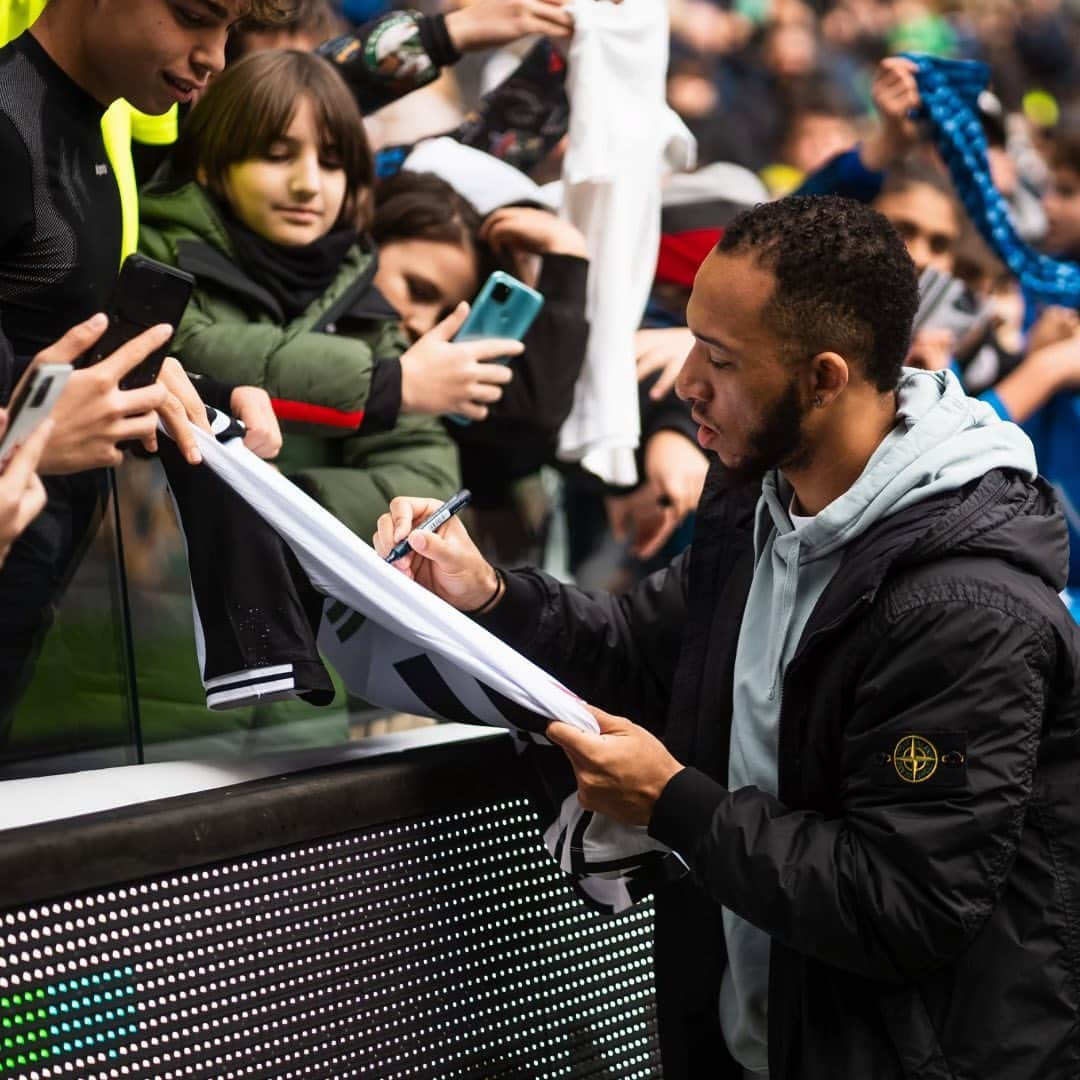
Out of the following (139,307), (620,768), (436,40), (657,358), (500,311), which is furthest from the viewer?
(657,358)

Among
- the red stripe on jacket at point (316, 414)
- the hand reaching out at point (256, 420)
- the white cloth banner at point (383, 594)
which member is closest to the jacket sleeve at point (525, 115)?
the red stripe on jacket at point (316, 414)

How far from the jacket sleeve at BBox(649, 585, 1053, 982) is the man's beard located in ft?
0.89

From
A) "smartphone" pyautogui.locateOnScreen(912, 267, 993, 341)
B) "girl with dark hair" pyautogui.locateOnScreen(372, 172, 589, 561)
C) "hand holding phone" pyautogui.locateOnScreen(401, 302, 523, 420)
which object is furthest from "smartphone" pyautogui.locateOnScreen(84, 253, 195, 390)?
"smartphone" pyautogui.locateOnScreen(912, 267, 993, 341)

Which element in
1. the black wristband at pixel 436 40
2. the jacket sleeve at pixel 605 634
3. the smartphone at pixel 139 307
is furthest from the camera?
the black wristband at pixel 436 40

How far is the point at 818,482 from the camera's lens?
1.95m

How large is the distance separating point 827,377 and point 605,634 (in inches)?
21.5

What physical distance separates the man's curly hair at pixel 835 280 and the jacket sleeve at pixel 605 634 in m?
0.45

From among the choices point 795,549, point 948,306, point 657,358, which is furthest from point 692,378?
point 948,306

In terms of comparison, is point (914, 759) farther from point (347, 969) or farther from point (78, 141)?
point (78, 141)

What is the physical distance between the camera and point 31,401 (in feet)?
4.84

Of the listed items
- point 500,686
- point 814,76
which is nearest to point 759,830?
point 500,686

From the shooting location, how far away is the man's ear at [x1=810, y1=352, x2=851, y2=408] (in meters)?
1.87

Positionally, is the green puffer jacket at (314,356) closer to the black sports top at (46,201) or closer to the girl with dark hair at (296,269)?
the girl with dark hair at (296,269)

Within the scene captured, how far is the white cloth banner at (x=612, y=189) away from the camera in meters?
3.21
